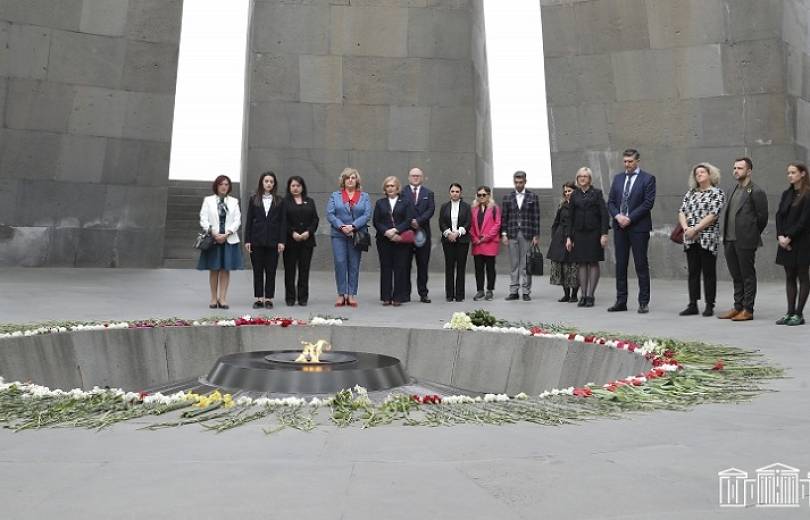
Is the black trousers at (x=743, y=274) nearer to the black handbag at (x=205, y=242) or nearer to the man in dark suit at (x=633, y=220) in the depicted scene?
the man in dark suit at (x=633, y=220)

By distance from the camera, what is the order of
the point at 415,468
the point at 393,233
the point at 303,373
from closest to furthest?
the point at 415,468
the point at 303,373
the point at 393,233

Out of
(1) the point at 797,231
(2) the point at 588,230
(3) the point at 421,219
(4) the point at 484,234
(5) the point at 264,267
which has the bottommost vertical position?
(5) the point at 264,267

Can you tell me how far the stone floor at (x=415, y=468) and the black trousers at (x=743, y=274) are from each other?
14.2 ft

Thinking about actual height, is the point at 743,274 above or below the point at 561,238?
below

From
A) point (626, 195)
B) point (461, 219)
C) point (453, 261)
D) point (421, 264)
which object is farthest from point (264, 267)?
point (626, 195)

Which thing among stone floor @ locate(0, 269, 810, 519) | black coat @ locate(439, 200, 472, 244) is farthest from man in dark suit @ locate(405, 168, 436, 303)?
stone floor @ locate(0, 269, 810, 519)

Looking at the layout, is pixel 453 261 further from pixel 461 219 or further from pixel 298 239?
pixel 298 239

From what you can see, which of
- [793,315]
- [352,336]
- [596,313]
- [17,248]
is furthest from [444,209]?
[17,248]

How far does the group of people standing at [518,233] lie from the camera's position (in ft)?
32.1

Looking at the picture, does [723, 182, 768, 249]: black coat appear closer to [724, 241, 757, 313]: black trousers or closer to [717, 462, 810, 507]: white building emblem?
[724, 241, 757, 313]: black trousers

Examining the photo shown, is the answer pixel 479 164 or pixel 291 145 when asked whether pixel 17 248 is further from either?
pixel 479 164

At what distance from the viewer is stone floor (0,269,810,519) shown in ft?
10.1

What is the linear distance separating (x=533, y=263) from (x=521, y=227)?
1.77 ft

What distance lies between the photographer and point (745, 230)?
9.80 m
